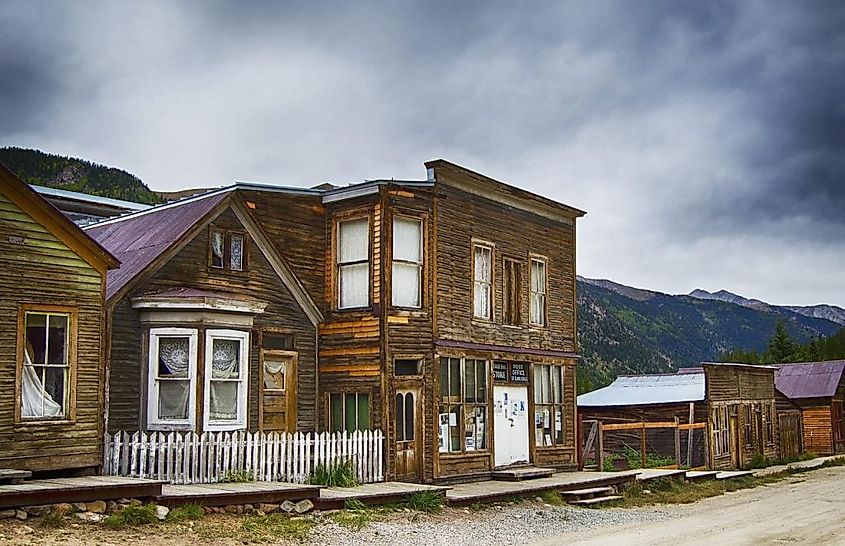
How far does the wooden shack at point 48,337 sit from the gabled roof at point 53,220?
0.6 inches

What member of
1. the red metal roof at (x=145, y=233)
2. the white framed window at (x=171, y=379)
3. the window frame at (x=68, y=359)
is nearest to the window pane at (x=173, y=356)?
the white framed window at (x=171, y=379)

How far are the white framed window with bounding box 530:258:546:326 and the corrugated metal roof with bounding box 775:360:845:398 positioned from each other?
27.3 meters

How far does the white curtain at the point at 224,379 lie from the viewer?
64.0 ft

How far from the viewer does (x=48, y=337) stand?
16844 millimetres

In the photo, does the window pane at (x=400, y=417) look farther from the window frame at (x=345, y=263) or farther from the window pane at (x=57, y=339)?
the window pane at (x=57, y=339)

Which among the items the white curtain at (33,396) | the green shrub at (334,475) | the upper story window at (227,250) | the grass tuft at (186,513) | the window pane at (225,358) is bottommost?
the grass tuft at (186,513)

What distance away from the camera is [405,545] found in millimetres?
15820

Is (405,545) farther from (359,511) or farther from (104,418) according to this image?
(104,418)

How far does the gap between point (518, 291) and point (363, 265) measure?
5.08 meters

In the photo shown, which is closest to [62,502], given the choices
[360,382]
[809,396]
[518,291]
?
[360,382]

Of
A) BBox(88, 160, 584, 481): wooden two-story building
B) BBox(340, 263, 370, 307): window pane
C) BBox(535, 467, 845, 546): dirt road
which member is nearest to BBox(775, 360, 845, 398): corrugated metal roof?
BBox(535, 467, 845, 546): dirt road

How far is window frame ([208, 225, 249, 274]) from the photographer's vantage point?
67.8ft

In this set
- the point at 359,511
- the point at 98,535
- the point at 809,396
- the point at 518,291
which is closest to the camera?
the point at 98,535

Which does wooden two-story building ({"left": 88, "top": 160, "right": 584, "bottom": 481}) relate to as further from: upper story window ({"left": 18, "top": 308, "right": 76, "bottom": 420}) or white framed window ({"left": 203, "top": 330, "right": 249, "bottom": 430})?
upper story window ({"left": 18, "top": 308, "right": 76, "bottom": 420})
